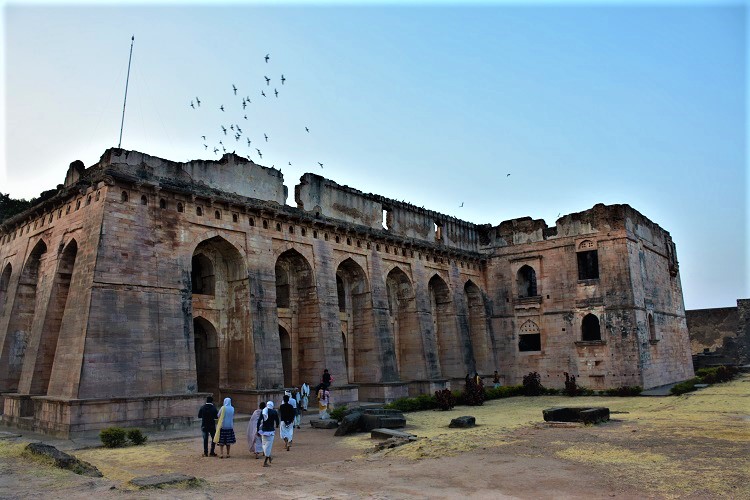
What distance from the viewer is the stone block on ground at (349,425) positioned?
15.2 metres

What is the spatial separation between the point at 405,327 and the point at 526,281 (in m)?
8.23

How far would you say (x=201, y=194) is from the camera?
61.7 ft

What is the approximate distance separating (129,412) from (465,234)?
20718mm

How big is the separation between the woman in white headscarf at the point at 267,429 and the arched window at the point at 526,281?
2140 centimetres

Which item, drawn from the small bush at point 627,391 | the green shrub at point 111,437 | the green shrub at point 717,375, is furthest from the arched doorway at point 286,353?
the green shrub at point 717,375

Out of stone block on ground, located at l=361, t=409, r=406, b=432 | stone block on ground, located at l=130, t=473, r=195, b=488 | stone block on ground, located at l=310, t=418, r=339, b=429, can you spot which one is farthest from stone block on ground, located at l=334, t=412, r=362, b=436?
stone block on ground, located at l=130, t=473, r=195, b=488

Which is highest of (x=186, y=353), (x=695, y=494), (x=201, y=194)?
(x=201, y=194)

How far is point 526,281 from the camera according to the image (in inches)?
1236

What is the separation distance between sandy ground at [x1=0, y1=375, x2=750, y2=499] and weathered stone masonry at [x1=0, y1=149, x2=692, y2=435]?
3.01 metres

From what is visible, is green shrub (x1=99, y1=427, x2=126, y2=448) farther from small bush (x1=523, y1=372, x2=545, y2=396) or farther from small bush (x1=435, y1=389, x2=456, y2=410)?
small bush (x1=523, y1=372, x2=545, y2=396)

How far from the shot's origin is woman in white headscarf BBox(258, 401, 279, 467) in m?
11.3

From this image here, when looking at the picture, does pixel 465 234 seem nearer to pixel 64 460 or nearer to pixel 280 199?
pixel 280 199

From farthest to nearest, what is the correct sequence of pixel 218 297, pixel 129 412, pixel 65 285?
pixel 218 297 → pixel 65 285 → pixel 129 412

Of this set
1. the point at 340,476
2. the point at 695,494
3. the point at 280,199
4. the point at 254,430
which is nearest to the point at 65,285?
the point at 280,199
